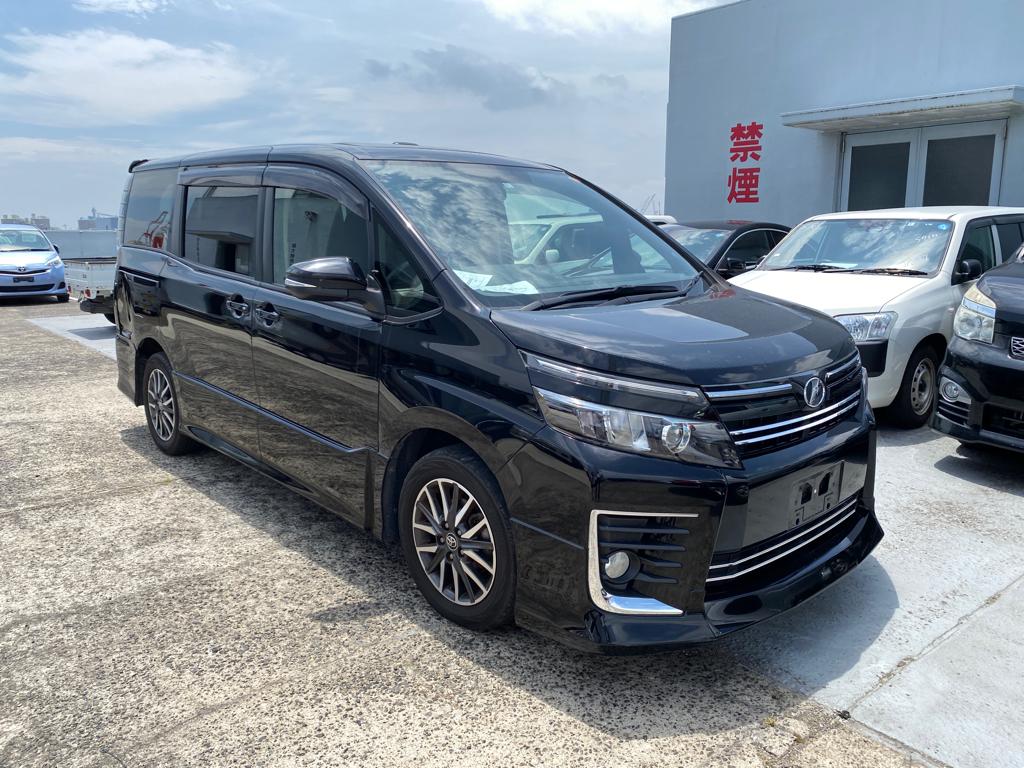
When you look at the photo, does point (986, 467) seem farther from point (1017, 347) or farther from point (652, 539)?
point (652, 539)

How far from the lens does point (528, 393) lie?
9.07ft

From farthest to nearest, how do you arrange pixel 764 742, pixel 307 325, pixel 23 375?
1. pixel 23 375
2. pixel 307 325
3. pixel 764 742

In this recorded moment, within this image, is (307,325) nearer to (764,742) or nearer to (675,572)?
(675,572)

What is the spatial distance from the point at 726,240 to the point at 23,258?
13.6 metres

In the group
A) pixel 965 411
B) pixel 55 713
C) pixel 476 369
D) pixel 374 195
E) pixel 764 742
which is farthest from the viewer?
pixel 965 411

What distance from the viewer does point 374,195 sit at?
346 centimetres

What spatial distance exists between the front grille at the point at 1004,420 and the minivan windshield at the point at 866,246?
5.84 ft

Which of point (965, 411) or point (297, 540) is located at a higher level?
point (965, 411)

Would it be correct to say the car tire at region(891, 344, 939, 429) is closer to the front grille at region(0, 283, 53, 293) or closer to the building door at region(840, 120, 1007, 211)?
the building door at region(840, 120, 1007, 211)

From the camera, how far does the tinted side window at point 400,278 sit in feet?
10.7

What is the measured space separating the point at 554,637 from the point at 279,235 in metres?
2.36

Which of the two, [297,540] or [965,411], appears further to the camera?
[965,411]

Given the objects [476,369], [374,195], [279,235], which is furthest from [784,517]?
[279,235]

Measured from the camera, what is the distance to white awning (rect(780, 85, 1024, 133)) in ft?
31.9
